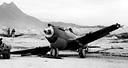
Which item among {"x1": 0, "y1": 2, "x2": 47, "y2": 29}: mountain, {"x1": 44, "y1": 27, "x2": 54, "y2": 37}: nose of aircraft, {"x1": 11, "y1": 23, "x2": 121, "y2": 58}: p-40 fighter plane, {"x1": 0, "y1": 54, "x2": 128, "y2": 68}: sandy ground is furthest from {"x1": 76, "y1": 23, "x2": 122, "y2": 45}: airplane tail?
{"x1": 0, "y1": 2, "x2": 47, "y2": 29}: mountain

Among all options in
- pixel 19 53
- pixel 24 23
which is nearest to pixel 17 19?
pixel 24 23

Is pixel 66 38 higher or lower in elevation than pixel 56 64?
higher

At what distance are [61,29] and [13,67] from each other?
25.0 ft

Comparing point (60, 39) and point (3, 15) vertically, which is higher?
point (3, 15)

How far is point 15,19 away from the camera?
127 meters

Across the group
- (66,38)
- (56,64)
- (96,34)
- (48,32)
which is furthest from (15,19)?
(56,64)

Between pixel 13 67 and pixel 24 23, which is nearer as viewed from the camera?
pixel 13 67

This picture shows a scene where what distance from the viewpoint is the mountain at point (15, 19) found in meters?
119

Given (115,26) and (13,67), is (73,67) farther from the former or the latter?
(115,26)

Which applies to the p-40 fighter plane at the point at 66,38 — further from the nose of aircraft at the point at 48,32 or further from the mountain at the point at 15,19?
the mountain at the point at 15,19

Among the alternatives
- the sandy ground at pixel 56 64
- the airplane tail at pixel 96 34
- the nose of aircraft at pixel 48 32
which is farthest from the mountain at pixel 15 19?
the sandy ground at pixel 56 64

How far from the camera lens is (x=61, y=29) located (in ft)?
55.3

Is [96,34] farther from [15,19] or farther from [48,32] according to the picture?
[15,19]

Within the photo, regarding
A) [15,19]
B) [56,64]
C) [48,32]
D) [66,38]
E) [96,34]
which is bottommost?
[56,64]
